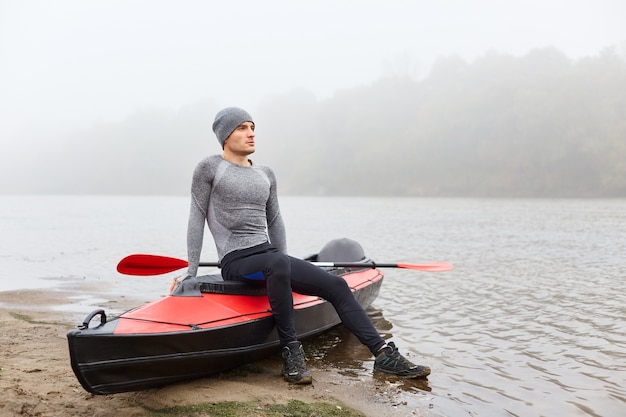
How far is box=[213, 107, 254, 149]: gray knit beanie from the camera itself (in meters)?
4.71

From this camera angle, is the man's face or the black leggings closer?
the black leggings

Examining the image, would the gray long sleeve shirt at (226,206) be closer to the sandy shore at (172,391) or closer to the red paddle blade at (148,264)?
the red paddle blade at (148,264)

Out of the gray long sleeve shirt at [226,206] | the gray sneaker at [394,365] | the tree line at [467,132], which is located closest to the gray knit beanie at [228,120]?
the gray long sleeve shirt at [226,206]

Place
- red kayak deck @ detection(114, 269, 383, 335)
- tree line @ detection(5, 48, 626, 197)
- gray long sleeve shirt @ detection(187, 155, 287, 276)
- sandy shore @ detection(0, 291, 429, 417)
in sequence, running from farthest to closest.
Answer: tree line @ detection(5, 48, 626, 197), gray long sleeve shirt @ detection(187, 155, 287, 276), red kayak deck @ detection(114, 269, 383, 335), sandy shore @ detection(0, 291, 429, 417)

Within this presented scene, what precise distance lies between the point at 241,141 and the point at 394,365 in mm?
2306

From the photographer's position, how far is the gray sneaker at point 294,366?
4453 mm

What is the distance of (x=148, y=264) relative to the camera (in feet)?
17.6

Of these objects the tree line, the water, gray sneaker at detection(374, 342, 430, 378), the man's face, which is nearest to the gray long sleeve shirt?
the man's face

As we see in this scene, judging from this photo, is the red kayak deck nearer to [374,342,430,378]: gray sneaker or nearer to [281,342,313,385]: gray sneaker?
[281,342,313,385]: gray sneaker

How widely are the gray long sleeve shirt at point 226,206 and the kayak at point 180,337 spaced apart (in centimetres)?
38

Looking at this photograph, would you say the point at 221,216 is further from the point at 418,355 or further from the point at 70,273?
the point at 70,273

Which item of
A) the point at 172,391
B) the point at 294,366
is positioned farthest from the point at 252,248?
the point at 172,391

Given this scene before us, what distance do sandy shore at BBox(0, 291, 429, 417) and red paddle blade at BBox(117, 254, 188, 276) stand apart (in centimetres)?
95

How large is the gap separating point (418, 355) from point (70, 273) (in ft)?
30.1
